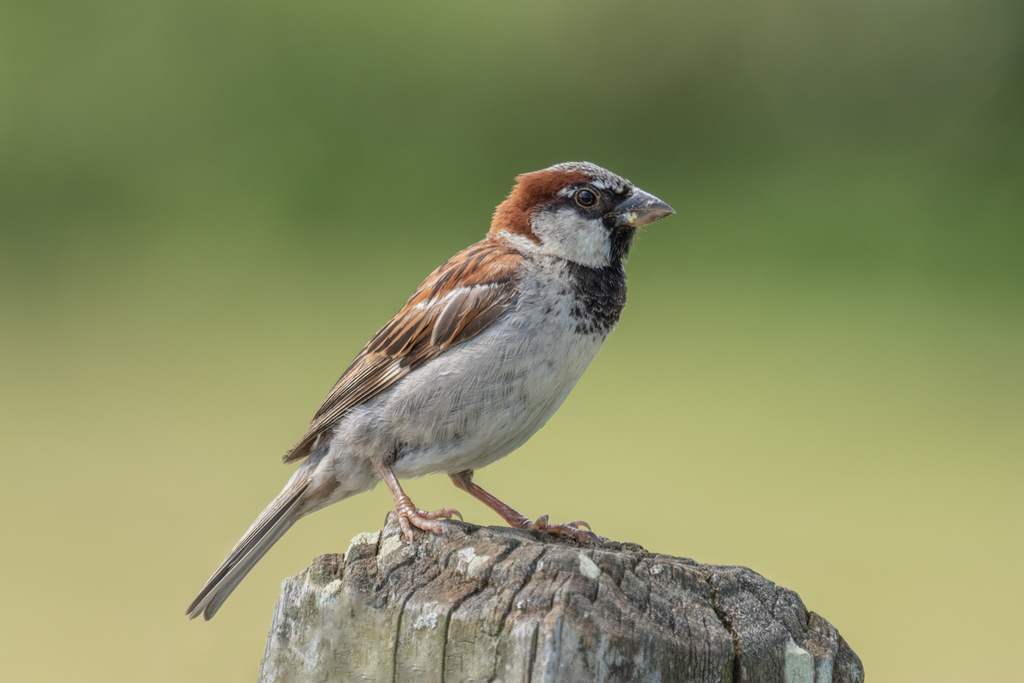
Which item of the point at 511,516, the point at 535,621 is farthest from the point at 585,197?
the point at 535,621

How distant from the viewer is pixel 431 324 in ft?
Result: 8.76

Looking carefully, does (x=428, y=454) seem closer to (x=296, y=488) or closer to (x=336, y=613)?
(x=296, y=488)

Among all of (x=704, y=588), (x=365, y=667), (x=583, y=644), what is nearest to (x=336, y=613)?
(x=365, y=667)

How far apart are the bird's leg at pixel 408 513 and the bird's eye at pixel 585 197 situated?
99 centimetres

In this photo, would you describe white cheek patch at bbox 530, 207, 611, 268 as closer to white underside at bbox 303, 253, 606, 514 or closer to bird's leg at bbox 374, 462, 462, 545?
white underside at bbox 303, 253, 606, 514

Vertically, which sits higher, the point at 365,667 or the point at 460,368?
Result: the point at 460,368

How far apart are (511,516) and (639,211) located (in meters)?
1.02

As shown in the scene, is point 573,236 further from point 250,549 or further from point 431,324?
point 250,549

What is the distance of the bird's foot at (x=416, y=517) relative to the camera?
180 centimetres

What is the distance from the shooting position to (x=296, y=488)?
2.78 meters

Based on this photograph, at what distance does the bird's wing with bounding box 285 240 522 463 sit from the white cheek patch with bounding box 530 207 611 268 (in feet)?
0.41

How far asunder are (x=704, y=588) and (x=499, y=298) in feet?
4.04

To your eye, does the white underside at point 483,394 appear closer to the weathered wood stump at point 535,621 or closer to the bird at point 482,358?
the bird at point 482,358

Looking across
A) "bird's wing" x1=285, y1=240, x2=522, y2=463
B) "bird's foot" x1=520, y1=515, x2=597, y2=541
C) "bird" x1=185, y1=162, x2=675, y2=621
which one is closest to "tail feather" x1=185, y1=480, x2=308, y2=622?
"bird" x1=185, y1=162, x2=675, y2=621
